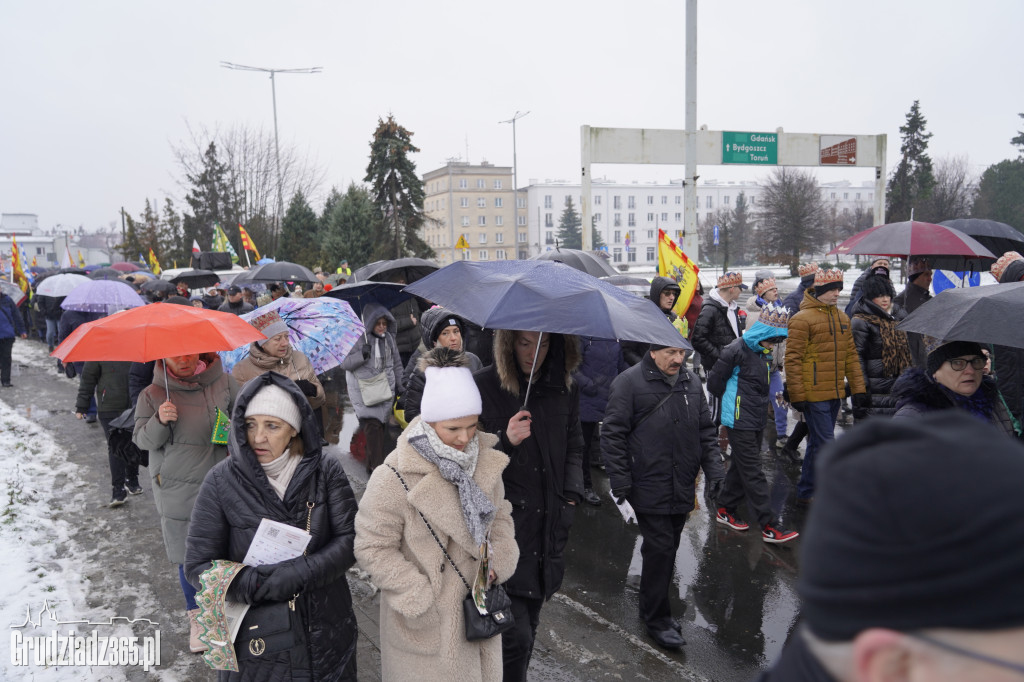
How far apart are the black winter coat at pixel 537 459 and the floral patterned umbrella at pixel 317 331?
251cm

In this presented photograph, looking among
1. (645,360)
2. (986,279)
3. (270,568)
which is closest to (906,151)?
(986,279)

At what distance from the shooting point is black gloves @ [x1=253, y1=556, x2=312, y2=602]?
A: 2797mm

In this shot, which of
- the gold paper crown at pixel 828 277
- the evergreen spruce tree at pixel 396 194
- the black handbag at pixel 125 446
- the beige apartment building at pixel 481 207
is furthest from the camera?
the beige apartment building at pixel 481 207

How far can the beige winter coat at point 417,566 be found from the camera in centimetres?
275

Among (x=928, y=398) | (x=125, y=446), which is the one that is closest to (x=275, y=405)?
(x=125, y=446)

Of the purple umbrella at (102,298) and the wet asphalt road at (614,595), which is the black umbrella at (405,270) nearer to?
the purple umbrella at (102,298)

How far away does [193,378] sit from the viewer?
177 inches

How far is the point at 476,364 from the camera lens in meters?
5.23

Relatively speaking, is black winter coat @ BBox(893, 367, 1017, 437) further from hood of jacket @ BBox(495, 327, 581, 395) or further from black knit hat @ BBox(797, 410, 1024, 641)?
black knit hat @ BBox(797, 410, 1024, 641)

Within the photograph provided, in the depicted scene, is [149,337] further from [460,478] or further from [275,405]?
[460,478]

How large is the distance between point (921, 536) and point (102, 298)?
7.56m

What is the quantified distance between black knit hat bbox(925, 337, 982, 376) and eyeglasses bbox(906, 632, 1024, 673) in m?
3.26

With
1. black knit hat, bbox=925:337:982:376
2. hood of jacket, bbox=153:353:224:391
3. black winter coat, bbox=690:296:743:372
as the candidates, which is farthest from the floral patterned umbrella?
black knit hat, bbox=925:337:982:376

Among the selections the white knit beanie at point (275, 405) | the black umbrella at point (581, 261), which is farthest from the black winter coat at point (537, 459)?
the black umbrella at point (581, 261)
